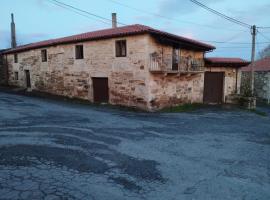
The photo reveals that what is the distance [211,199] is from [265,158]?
3.23 metres

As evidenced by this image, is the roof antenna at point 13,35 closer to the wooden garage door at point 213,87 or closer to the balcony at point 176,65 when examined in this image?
the balcony at point 176,65

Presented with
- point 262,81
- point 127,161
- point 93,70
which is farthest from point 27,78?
point 262,81

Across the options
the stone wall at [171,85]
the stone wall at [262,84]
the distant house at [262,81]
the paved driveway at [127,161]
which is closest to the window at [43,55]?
the stone wall at [171,85]

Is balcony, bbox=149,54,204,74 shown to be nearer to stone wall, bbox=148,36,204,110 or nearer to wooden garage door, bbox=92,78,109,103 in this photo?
stone wall, bbox=148,36,204,110

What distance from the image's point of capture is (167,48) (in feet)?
48.5

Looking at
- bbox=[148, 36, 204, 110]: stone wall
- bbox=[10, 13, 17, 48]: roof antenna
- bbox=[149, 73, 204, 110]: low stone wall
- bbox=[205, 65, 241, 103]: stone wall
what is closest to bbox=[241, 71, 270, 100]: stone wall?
bbox=[205, 65, 241, 103]: stone wall

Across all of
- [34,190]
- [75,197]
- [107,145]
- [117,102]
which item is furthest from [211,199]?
[117,102]

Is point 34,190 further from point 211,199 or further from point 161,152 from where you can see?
point 161,152

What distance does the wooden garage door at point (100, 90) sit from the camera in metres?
15.7

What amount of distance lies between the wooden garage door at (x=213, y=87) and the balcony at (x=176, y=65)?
4.47ft

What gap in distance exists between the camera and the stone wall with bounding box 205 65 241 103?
1839 cm

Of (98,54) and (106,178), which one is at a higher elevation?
(98,54)

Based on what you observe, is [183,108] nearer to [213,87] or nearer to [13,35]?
[213,87]

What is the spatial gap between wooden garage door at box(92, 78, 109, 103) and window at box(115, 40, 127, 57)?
1.97 metres
